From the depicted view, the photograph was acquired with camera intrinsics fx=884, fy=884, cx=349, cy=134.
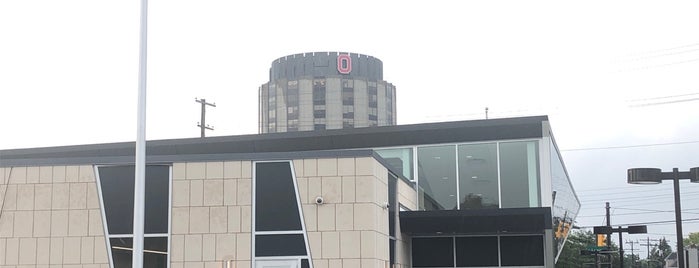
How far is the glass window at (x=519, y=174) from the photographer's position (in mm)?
24281

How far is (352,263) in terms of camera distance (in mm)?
18328

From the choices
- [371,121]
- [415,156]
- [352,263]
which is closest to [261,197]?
[352,263]

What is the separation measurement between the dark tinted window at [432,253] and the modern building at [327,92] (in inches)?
4930

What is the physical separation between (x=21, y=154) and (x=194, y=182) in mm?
13789

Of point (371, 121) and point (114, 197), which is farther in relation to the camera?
point (371, 121)

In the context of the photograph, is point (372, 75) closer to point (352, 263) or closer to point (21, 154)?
point (21, 154)

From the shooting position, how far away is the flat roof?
80.5 feet

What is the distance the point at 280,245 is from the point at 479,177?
792 centimetres

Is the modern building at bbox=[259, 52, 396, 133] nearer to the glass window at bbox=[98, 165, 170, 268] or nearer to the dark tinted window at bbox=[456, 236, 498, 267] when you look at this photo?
the dark tinted window at bbox=[456, 236, 498, 267]

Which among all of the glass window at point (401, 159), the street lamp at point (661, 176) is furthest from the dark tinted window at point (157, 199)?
the street lamp at point (661, 176)

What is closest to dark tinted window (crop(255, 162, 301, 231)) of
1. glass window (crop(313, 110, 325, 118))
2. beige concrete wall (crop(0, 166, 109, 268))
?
beige concrete wall (crop(0, 166, 109, 268))

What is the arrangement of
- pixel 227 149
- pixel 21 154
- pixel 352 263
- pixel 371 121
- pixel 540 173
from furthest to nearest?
pixel 371 121 → pixel 21 154 → pixel 227 149 → pixel 540 173 → pixel 352 263

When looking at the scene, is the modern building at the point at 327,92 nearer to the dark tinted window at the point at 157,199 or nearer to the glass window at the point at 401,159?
the glass window at the point at 401,159

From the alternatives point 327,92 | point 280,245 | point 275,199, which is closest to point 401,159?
point 275,199
